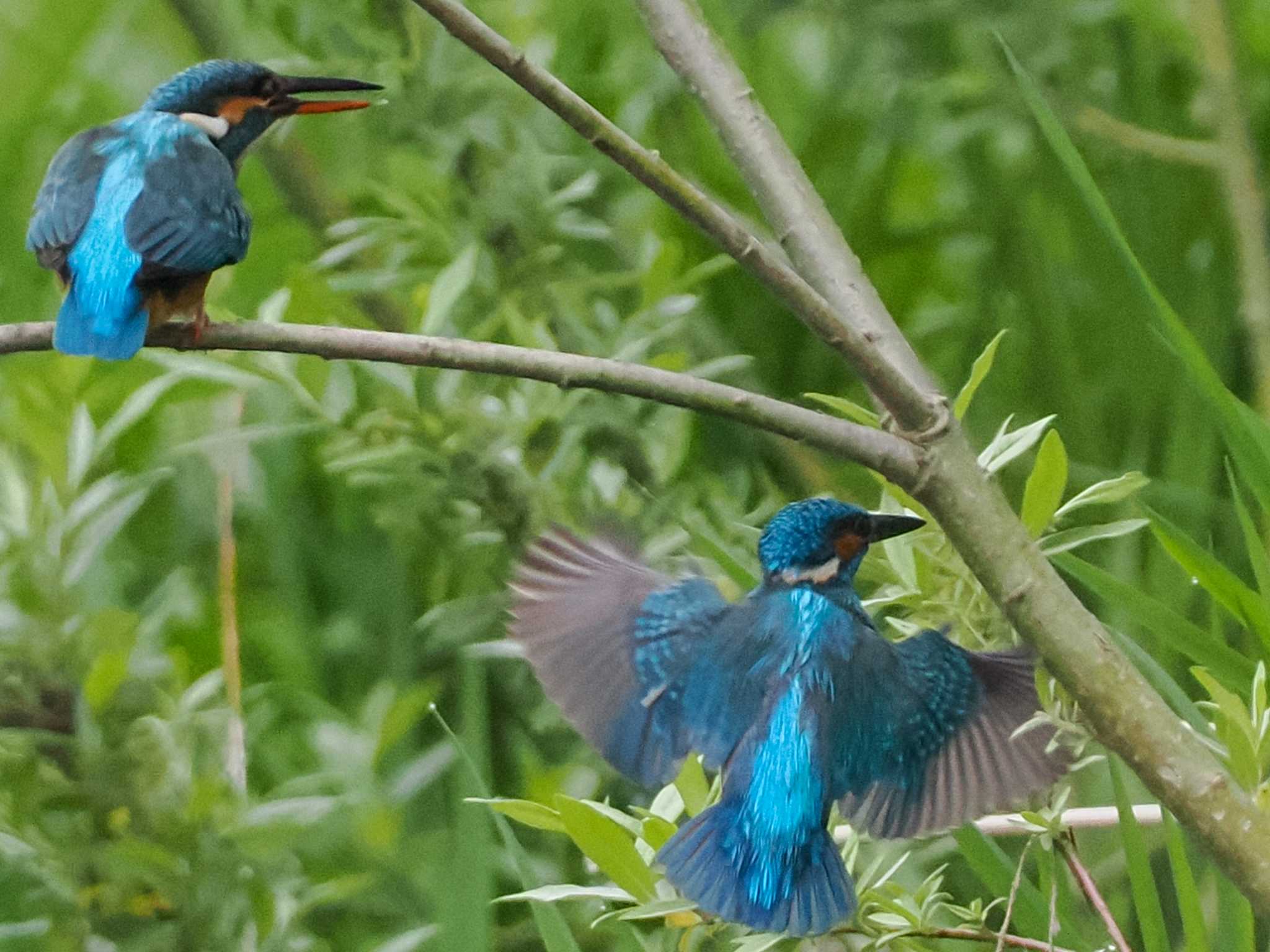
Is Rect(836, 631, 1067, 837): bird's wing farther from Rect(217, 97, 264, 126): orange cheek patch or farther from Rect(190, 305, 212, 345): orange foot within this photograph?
Rect(217, 97, 264, 126): orange cheek patch

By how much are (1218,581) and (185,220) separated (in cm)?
78

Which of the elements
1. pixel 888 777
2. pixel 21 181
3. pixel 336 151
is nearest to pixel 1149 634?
pixel 888 777

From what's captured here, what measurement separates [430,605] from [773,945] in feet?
3.78

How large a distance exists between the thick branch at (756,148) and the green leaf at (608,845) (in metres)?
0.32

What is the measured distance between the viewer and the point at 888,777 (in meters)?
1.18

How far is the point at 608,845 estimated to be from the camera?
104 centimetres

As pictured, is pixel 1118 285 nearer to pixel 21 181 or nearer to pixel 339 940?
pixel 339 940

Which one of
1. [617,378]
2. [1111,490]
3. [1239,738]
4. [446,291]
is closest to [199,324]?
[446,291]

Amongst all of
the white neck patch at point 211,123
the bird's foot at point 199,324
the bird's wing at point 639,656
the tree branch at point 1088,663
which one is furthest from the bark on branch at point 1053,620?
the white neck patch at point 211,123

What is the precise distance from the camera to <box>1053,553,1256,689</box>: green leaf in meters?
1.08

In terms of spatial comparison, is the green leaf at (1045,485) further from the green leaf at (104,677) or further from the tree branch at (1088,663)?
the green leaf at (104,677)

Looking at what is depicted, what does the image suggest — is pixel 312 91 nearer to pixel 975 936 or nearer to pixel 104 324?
pixel 104 324

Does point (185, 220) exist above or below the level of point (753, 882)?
above

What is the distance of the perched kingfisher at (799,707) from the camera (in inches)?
44.1
